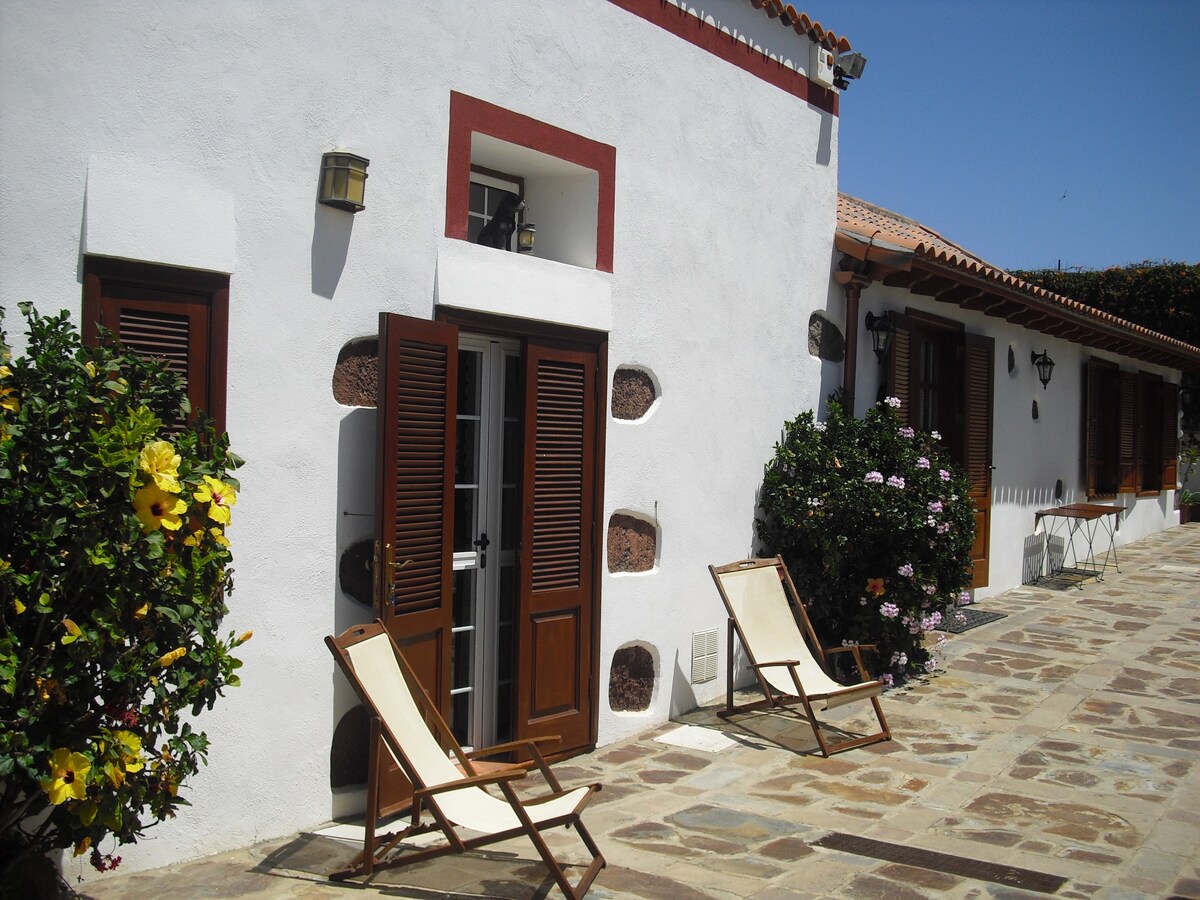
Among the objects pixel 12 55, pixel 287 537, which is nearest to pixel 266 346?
pixel 287 537

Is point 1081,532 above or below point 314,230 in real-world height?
below

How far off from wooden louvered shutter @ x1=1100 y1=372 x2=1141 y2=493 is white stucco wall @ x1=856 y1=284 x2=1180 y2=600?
1.30 meters

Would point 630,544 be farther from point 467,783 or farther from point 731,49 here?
point 731,49

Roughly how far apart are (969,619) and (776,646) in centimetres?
364

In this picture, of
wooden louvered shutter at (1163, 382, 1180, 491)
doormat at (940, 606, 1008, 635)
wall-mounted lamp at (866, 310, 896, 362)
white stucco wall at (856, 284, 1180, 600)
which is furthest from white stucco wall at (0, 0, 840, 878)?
wooden louvered shutter at (1163, 382, 1180, 491)

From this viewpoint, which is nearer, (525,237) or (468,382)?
(468,382)

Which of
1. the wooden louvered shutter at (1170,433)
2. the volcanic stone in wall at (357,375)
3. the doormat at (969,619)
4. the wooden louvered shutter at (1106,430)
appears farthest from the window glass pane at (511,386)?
the wooden louvered shutter at (1170,433)

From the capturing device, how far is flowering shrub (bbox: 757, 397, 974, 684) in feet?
22.6

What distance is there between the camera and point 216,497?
10.2 feet

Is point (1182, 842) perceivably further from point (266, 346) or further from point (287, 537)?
point (266, 346)

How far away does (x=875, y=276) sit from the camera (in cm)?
766

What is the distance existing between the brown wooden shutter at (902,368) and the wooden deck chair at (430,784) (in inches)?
193

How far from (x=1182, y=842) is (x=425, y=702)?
3.29m

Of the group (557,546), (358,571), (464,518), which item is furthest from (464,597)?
(358,571)
